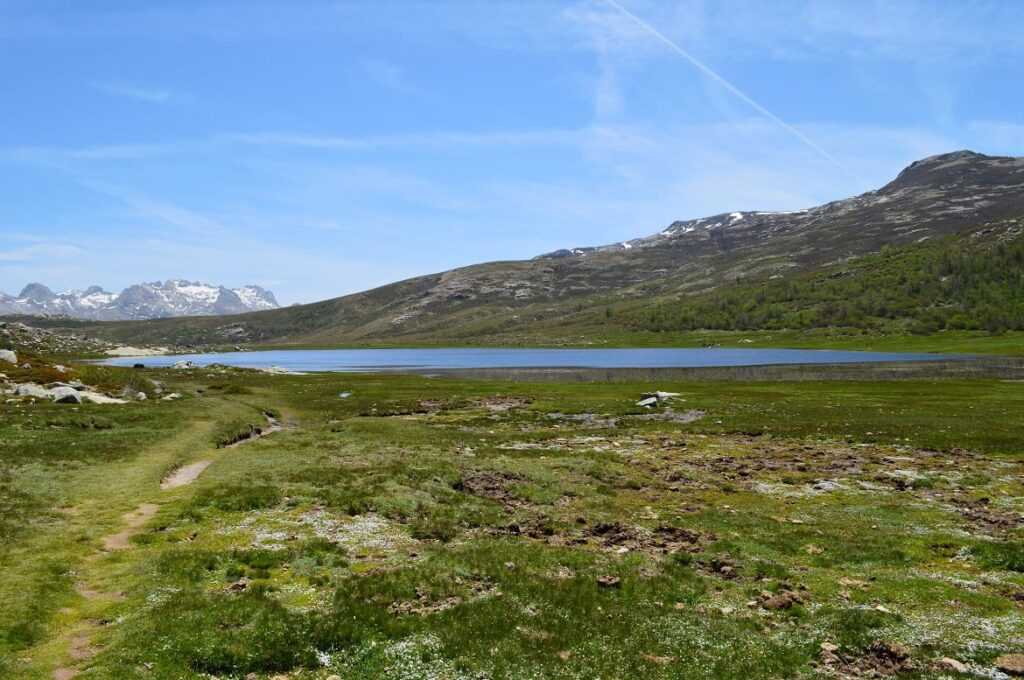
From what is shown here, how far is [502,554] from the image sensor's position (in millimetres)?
23484

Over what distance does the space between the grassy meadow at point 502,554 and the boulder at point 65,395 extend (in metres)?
10.7

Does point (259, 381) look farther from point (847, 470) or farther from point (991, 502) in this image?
point (991, 502)

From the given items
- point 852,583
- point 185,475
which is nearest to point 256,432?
point 185,475

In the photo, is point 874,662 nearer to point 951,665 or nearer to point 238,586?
point 951,665

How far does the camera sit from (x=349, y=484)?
33.5 m

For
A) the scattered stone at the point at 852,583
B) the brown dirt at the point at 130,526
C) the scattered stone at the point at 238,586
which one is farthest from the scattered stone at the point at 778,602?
the brown dirt at the point at 130,526

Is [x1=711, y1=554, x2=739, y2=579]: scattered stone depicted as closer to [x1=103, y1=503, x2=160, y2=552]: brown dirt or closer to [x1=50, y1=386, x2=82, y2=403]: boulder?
[x1=103, y1=503, x2=160, y2=552]: brown dirt

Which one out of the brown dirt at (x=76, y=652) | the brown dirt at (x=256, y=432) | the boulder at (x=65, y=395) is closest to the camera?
the brown dirt at (x=76, y=652)

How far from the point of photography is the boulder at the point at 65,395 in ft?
202

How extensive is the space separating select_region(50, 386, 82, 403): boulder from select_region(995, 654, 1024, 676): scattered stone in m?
76.4

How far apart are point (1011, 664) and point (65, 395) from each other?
256 feet

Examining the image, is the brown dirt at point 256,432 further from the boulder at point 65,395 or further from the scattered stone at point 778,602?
the scattered stone at point 778,602

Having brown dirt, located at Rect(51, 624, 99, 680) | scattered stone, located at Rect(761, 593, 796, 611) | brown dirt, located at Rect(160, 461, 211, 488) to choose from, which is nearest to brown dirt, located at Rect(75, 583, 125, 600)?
brown dirt, located at Rect(51, 624, 99, 680)

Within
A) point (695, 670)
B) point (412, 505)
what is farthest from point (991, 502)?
point (412, 505)
